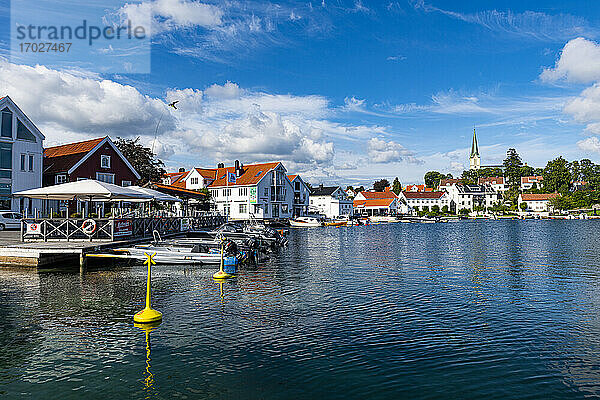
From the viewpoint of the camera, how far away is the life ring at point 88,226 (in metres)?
26.5

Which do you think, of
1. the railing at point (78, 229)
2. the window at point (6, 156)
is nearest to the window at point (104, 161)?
the window at point (6, 156)

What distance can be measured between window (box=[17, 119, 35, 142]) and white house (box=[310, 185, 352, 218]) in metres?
82.1

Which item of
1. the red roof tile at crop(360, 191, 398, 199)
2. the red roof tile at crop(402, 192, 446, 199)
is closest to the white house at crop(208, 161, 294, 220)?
the red roof tile at crop(360, 191, 398, 199)

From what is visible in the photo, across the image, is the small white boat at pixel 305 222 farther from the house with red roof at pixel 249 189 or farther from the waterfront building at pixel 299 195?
the waterfront building at pixel 299 195

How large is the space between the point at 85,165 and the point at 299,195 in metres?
57.4

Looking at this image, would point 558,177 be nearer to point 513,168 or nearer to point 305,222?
point 513,168

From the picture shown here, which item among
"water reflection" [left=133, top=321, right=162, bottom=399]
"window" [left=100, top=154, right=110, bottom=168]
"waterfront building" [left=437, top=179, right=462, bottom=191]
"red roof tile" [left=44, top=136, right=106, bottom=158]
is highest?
"waterfront building" [left=437, top=179, right=462, bottom=191]

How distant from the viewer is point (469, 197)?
6816 inches

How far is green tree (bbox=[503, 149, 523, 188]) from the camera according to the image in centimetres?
17862

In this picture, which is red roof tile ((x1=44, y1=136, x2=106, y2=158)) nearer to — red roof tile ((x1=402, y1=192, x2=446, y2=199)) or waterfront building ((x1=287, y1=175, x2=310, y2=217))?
waterfront building ((x1=287, y1=175, x2=310, y2=217))

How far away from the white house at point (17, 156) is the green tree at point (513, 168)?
567 feet

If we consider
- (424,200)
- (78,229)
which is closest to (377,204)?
(424,200)

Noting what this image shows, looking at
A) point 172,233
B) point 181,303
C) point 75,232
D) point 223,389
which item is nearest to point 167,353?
point 223,389

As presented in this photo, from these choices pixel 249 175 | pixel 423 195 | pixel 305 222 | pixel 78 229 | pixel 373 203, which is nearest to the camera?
pixel 78 229
